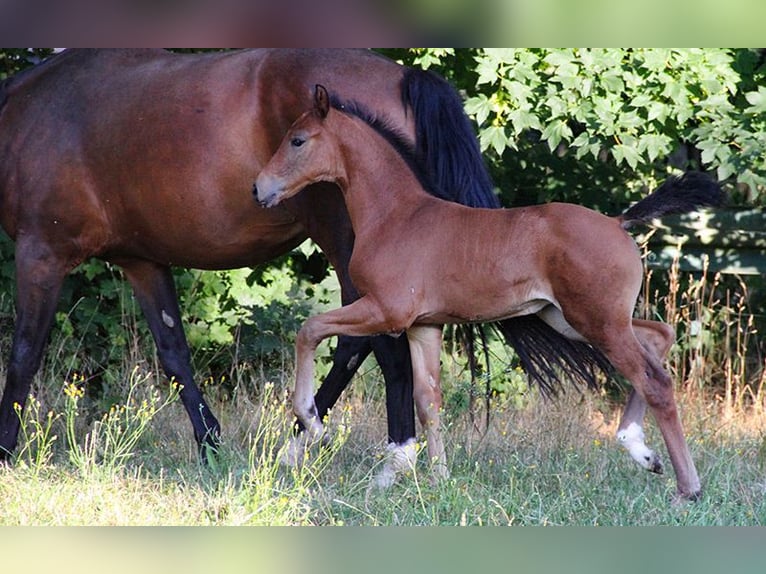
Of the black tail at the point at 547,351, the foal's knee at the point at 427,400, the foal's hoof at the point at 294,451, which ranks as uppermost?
the black tail at the point at 547,351

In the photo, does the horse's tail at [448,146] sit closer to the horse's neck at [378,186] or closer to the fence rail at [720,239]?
the horse's neck at [378,186]

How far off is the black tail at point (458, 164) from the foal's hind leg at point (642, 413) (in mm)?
358

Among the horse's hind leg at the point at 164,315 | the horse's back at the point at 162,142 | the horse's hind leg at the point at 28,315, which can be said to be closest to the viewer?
the horse's back at the point at 162,142

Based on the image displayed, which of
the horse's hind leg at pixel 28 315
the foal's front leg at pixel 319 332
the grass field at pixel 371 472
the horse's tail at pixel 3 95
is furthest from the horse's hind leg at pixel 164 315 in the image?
the foal's front leg at pixel 319 332

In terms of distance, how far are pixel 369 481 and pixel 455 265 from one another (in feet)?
3.55

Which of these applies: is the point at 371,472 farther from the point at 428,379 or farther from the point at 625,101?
the point at 625,101

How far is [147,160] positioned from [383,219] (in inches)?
56.2

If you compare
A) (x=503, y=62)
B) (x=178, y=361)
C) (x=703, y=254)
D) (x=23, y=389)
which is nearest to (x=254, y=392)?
(x=178, y=361)

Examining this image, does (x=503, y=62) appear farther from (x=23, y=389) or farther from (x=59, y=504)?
(x=59, y=504)

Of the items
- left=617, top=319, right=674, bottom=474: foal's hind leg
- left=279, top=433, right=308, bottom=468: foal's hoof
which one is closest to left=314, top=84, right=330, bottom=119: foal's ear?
left=279, top=433, right=308, bottom=468: foal's hoof

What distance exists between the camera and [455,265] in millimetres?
4535

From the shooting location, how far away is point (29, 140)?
5598mm

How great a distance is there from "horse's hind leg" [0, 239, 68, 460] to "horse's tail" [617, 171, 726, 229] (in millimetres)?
3038

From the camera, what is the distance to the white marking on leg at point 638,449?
4.43 meters
